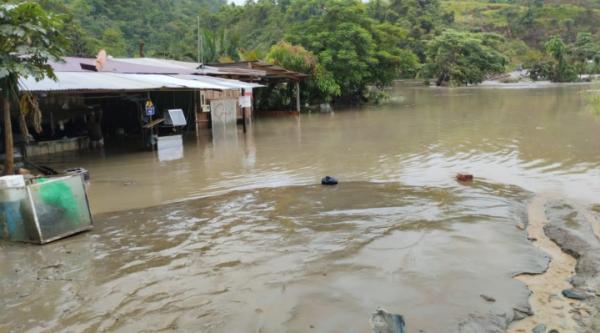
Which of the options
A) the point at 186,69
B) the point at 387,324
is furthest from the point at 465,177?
the point at 186,69

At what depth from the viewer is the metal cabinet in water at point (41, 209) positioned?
5.77m

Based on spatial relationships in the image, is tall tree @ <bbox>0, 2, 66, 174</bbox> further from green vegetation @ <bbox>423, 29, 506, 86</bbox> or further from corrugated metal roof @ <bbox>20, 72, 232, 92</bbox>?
green vegetation @ <bbox>423, 29, 506, 86</bbox>

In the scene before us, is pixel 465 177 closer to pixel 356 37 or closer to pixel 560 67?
pixel 356 37

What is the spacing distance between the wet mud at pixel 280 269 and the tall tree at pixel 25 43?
2.40 meters

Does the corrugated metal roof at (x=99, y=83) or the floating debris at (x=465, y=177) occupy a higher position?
the corrugated metal roof at (x=99, y=83)

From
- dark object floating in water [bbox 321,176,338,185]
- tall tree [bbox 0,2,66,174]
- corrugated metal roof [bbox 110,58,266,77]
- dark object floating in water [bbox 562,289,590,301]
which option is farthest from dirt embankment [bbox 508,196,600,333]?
corrugated metal roof [bbox 110,58,266,77]

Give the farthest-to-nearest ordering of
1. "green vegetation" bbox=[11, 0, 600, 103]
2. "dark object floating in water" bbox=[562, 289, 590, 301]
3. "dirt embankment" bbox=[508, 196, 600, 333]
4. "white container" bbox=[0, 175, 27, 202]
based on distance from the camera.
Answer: "green vegetation" bbox=[11, 0, 600, 103] → "white container" bbox=[0, 175, 27, 202] → "dark object floating in water" bbox=[562, 289, 590, 301] → "dirt embankment" bbox=[508, 196, 600, 333]

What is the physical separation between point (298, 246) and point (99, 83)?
817 centimetres

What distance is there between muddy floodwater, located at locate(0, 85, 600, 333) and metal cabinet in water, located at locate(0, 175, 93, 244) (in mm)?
217

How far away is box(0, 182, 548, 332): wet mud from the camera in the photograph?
161 inches

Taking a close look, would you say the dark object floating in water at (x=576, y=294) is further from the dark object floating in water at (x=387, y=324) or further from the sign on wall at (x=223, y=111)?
the sign on wall at (x=223, y=111)

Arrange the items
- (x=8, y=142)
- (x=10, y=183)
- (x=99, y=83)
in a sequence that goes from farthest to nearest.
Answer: (x=99, y=83) < (x=8, y=142) < (x=10, y=183)

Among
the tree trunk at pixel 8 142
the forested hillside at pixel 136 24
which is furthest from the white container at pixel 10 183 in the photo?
the forested hillside at pixel 136 24

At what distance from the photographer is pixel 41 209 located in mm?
5848
